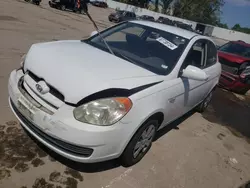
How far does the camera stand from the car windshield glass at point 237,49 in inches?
364

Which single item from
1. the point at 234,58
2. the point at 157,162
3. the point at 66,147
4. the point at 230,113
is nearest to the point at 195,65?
the point at 157,162

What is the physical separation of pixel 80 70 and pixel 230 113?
4.90 metres

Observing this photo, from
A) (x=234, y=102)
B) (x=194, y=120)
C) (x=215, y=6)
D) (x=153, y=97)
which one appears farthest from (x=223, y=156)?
(x=215, y=6)

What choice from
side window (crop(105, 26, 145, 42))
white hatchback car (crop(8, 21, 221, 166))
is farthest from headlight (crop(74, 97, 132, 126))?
side window (crop(105, 26, 145, 42))

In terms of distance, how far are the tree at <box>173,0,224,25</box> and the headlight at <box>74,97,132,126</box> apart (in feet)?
208

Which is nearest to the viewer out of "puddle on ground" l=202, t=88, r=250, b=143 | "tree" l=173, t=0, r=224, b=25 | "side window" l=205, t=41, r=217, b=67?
"side window" l=205, t=41, r=217, b=67

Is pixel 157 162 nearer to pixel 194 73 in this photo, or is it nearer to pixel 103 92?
pixel 194 73

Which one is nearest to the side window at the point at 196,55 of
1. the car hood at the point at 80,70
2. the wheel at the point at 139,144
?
the car hood at the point at 80,70

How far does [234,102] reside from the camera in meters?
7.50

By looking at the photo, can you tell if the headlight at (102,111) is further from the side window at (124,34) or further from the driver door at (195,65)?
the side window at (124,34)

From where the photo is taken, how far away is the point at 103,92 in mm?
2584

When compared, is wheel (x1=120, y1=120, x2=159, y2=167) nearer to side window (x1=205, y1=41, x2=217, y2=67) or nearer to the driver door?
the driver door

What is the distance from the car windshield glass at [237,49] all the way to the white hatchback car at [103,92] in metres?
6.14

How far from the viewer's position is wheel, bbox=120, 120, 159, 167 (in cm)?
288
